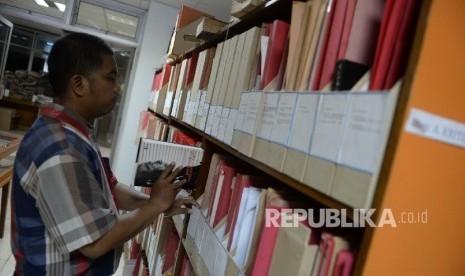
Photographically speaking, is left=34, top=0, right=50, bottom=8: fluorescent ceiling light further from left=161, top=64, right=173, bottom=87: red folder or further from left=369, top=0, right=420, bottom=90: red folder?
left=369, top=0, right=420, bottom=90: red folder

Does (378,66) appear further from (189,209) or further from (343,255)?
(189,209)

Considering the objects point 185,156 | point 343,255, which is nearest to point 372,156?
point 343,255

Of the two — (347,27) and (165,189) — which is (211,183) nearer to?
(165,189)

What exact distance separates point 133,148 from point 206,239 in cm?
376

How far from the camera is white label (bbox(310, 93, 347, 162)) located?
2.21ft

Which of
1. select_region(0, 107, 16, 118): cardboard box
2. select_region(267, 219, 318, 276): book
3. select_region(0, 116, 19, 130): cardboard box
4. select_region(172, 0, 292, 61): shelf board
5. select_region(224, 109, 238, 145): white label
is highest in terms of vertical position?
select_region(172, 0, 292, 61): shelf board

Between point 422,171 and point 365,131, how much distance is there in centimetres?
12

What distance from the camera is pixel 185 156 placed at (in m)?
1.50

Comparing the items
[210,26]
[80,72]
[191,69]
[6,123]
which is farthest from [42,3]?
[80,72]

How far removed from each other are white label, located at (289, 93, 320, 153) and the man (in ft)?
2.16

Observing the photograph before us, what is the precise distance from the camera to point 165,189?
1.32 m

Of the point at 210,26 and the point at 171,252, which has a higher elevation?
the point at 210,26

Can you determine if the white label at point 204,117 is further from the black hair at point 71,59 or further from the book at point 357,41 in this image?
the book at point 357,41

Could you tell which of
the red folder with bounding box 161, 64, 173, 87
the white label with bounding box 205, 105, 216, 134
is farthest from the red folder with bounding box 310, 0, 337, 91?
the red folder with bounding box 161, 64, 173, 87
